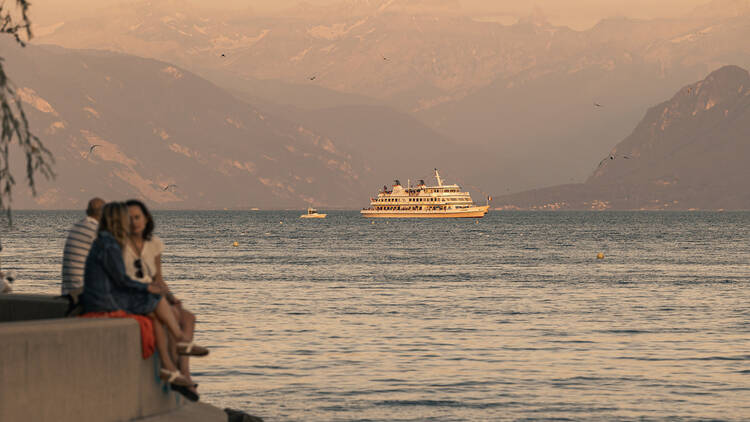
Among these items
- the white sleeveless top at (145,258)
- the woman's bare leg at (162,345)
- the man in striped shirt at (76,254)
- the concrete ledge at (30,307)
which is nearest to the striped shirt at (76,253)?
the man in striped shirt at (76,254)

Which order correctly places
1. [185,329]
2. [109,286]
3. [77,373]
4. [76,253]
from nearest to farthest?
[77,373]
[109,286]
[185,329]
[76,253]

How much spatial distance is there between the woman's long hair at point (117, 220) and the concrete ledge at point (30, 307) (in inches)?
113

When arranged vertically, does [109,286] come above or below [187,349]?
above

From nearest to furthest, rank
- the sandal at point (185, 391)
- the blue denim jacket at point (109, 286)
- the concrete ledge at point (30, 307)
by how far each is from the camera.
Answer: the blue denim jacket at point (109, 286)
the sandal at point (185, 391)
the concrete ledge at point (30, 307)

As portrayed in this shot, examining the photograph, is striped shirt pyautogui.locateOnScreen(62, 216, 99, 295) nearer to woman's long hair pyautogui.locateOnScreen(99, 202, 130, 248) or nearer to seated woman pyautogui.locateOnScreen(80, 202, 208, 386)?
seated woman pyautogui.locateOnScreen(80, 202, 208, 386)

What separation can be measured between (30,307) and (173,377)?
372 centimetres

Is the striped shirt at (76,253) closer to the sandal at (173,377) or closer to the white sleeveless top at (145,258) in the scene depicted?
the white sleeveless top at (145,258)

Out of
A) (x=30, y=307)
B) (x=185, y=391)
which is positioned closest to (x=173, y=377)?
(x=185, y=391)

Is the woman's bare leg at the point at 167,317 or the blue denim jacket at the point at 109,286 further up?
the blue denim jacket at the point at 109,286

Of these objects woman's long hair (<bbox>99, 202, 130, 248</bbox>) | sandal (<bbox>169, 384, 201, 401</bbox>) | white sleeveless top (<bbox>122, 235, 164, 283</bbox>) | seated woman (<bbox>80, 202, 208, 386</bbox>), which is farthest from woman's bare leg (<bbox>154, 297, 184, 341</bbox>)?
woman's long hair (<bbox>99, 202, 130, 248</bbox>)

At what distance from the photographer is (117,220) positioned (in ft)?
42.7

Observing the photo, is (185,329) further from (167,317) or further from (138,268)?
(138,268)

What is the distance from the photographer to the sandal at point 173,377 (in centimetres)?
1345

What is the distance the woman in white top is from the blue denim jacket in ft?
0.49
